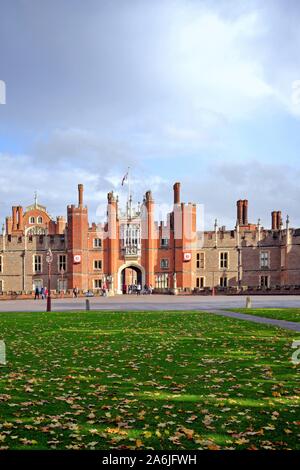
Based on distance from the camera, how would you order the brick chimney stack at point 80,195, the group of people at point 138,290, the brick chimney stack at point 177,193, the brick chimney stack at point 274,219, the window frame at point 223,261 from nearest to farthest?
the group of people at point 138,290, the brick chimney stack at point 177,193, the brick chimney stack at point 80,195, the window frame at point 223,261, the brick chimney stack at point 274,219

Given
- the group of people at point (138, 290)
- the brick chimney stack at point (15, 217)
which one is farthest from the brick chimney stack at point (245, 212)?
the brick chimney stack at point (15, 217)

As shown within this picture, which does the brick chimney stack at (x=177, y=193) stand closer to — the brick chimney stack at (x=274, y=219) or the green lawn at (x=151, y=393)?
the brick chimney stack at (x=274, y=219)

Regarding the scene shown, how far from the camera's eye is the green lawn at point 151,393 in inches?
278

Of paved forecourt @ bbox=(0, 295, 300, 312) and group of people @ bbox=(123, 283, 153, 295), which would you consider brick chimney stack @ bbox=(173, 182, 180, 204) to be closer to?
group of people @ bbox=(123, 283, 153, 295)

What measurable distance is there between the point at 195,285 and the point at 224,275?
4.00m

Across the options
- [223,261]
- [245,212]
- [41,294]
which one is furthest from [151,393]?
[245,212]

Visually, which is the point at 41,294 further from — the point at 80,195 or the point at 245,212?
the point at 245,212

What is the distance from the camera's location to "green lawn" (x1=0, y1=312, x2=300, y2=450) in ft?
23.2

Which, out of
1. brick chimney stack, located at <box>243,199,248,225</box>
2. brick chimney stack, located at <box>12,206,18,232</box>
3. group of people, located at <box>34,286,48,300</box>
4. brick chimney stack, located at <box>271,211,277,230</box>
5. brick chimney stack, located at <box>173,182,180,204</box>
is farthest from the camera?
brick chimney stack, located at <box>12,206,18,232</box>

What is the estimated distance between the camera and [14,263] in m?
75.0

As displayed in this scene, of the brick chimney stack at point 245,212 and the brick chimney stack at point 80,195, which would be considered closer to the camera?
the brick chimney stack at point 80,195

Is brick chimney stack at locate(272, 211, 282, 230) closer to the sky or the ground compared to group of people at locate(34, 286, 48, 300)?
closer to the sky

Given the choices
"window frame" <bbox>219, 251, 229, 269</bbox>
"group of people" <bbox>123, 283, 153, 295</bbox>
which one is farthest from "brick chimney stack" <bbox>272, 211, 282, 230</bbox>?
"group of people" <bbox>123, 283, 153, 295</bbox>
